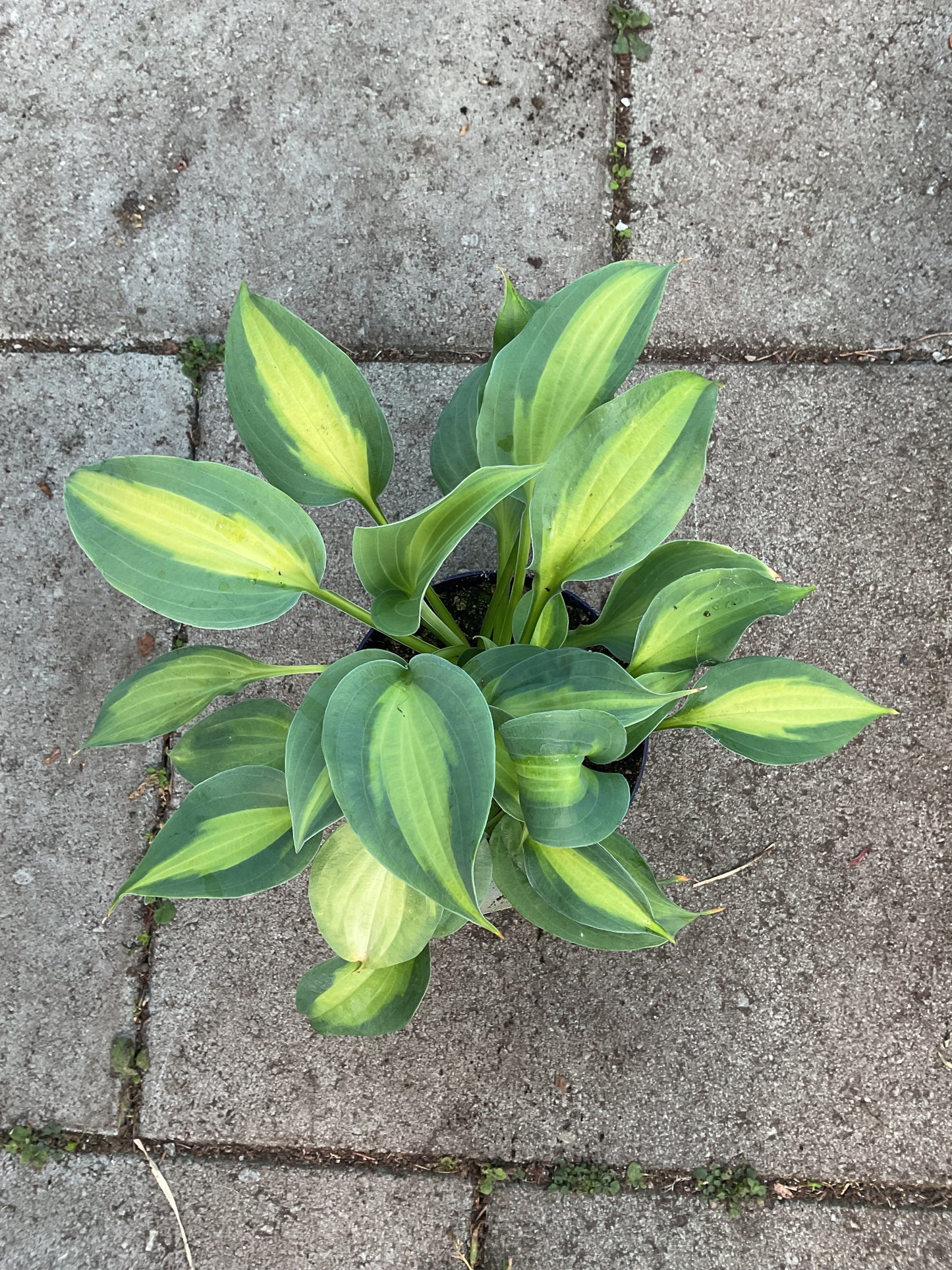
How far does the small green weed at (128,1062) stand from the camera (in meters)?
1.29

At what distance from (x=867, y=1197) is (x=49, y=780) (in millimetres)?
1360

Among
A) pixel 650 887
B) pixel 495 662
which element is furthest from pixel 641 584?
pixel 650 887

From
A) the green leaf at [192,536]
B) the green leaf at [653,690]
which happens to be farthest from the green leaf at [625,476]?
the green leaf at [192,536]

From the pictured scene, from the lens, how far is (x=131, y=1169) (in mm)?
1277

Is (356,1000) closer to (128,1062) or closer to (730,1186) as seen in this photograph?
(128,1062)

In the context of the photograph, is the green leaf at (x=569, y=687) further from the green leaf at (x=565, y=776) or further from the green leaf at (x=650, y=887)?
the green leaf at (x=650, y=887)

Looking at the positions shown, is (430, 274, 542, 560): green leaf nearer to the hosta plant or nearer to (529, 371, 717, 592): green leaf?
the hosta plant

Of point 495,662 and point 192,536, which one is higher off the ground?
point 192,536

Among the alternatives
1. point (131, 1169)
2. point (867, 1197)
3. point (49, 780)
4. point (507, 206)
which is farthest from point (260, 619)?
point (867, 1197)

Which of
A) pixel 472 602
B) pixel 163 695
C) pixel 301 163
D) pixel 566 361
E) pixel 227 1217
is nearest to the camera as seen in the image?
pixel 566 361

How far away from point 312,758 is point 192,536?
227 mm

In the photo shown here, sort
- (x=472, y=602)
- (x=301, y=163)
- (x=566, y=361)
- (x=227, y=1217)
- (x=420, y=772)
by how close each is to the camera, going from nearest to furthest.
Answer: (x=420, y=772) < (x=566, y=361) < (x=472, y=602) < (x=227, y=1217) < (x=301, y=163)

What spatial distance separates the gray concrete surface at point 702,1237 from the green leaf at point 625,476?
98 cm

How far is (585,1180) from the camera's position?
123 centimetres
